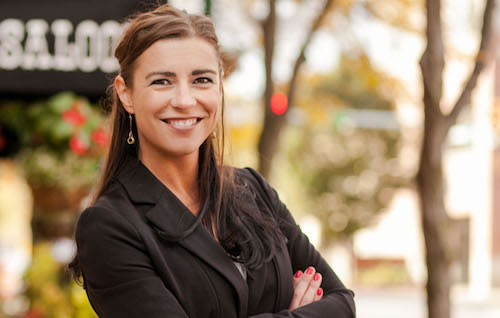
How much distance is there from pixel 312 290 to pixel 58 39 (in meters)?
3.08

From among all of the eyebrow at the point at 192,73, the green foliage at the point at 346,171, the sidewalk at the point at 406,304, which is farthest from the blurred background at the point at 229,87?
the green foliage at the point at 346,171

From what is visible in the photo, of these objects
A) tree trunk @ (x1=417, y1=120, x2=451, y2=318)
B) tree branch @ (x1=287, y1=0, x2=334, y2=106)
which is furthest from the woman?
tree branch @ (x1=287, y1=0, x2=334, y2=106)

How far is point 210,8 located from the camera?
16.5 ft

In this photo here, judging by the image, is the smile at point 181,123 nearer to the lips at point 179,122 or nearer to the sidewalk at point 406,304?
the lips at point 179,122

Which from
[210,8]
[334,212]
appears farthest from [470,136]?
[210,8]

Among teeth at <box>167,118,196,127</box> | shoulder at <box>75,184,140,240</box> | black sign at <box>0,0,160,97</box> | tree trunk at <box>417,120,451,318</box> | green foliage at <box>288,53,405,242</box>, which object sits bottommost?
green foliage at <box>288,53,405,242</box>

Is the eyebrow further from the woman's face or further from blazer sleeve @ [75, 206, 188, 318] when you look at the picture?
blazer sleeve @ [75, 206, 188, 318]

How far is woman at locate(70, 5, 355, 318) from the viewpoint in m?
1.91

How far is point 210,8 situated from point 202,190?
119 inches

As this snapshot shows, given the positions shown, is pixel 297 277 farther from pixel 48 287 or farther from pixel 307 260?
pixel 48 287

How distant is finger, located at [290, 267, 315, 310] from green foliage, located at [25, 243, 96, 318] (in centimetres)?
294

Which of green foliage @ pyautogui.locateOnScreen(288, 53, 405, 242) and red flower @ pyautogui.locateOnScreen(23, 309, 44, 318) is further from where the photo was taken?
green foliage @ pyautogui.locateOnScreen(288, 53, 405, 242)

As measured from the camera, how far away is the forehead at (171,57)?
2.00 metres

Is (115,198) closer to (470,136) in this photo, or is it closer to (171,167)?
(171,167)
